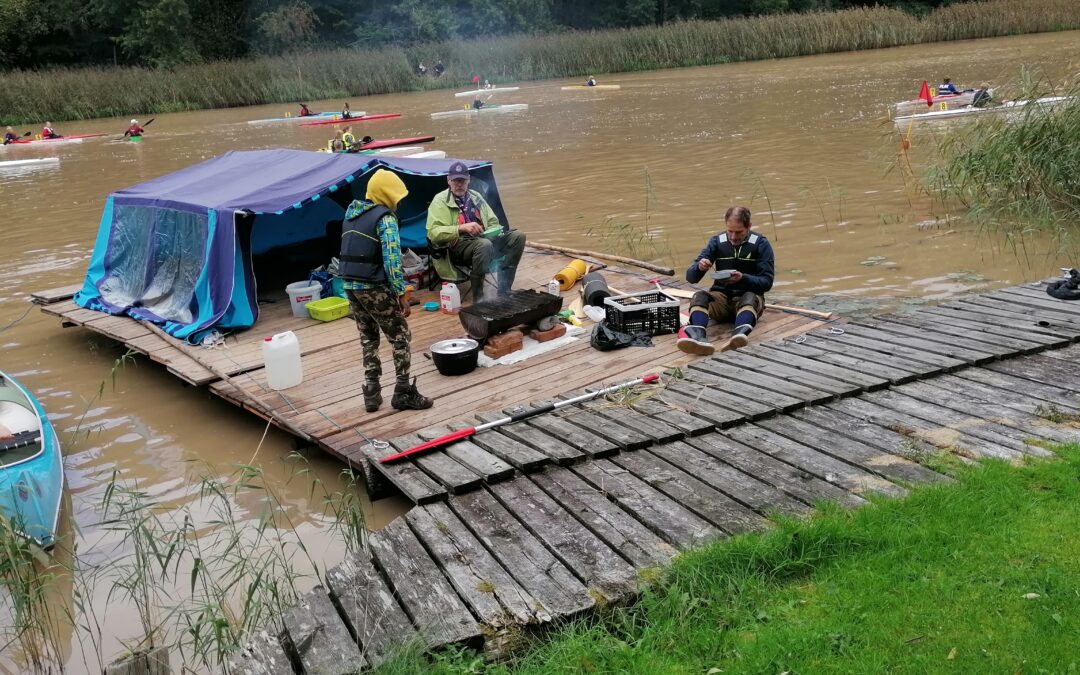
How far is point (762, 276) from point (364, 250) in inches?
125

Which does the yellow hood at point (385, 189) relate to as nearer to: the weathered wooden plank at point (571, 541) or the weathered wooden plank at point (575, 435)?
the weathered wooden plank at point (575, 435)

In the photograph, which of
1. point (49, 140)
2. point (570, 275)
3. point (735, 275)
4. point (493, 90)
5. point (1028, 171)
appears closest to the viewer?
point (735, 275)

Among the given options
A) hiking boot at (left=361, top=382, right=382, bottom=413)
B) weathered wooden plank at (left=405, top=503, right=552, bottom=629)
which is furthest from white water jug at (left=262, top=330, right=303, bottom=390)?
weathered wooden plank at (left=405, top=503, right=552, bottom=629)

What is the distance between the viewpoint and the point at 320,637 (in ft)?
11.8

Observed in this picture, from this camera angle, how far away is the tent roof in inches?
345

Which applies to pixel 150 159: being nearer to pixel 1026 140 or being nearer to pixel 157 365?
pixel 157 365

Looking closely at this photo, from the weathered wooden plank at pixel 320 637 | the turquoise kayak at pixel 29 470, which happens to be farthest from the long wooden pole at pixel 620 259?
the weathered wooden plank at pixel 320 637

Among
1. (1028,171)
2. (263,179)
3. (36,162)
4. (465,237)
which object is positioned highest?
(263,179)

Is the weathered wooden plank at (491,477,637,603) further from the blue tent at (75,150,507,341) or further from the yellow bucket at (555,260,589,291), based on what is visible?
the blue tent at (75,150,507,341)

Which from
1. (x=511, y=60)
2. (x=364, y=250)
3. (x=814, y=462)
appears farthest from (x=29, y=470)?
(x=511, y=60)

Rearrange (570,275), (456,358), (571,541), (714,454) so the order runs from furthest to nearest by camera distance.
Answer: (570,275) → (456,358) → (714,454) → (571,541)

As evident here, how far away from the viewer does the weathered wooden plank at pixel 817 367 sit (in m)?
5.65

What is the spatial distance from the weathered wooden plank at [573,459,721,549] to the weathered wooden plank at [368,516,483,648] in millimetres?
960

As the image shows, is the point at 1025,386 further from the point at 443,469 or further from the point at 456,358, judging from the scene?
the point at 456,358
